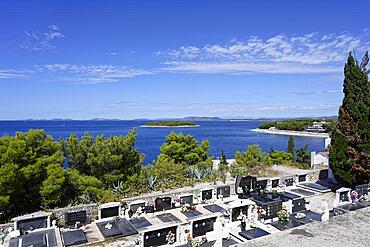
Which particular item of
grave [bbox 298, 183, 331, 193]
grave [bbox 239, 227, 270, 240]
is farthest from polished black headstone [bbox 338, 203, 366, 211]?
grave [bbox 239, 227, 270, 240]

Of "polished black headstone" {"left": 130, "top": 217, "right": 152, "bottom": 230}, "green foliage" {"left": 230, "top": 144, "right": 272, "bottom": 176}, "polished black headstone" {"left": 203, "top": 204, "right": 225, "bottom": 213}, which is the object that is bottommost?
"polished black headstone" {"left": 130, "top": 217, "right": 152, "bottom": 230}

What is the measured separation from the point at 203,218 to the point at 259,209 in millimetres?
3153

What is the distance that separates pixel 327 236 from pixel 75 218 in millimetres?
9118

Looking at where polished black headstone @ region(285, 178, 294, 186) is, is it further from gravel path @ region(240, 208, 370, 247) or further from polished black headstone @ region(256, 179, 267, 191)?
gravel path @ region(240, 208, 370, 247)

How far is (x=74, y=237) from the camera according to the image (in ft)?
34.4

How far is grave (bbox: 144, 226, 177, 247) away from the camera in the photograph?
988 cm

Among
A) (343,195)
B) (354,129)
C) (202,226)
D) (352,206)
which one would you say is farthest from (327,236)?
(354,129)

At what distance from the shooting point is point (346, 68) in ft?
53.5

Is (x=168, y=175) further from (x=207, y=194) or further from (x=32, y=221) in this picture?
(x=32, y=221)

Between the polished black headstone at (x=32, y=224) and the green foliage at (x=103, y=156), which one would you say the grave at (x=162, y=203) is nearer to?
the green foliage at (x=103, y=156)

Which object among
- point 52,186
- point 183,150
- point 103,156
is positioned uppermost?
point 103,156

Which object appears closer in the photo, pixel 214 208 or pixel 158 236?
pixel 158 236

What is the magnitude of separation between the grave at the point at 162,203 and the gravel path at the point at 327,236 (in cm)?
709

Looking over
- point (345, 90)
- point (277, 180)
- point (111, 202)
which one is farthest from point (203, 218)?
point (345, 90)
